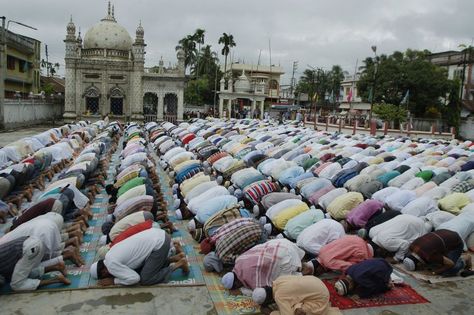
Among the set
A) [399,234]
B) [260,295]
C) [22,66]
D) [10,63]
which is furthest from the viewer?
[22,66]

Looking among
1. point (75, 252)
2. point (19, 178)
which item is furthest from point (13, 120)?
point (75, 252)

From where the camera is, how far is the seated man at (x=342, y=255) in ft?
21.2

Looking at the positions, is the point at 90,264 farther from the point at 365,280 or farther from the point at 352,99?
the point at 352,99

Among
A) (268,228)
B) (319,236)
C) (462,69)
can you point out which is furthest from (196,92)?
(319,236)

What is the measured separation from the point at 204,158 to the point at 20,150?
5.92m

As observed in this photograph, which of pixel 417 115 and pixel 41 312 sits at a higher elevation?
pixel 417 115

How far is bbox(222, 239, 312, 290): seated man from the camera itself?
19.3 feet

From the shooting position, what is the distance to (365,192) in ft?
33.3

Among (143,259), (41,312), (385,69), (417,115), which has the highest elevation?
(385,69)

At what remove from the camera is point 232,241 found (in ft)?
21.8

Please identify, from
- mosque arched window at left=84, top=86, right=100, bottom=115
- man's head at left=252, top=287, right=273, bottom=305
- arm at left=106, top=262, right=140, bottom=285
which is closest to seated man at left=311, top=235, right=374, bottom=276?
man's head at left=252, top=287, right=273, bottom=305

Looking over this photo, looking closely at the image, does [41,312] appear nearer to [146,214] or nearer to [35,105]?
[146,214]

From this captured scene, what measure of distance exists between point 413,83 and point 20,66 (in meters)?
35.2

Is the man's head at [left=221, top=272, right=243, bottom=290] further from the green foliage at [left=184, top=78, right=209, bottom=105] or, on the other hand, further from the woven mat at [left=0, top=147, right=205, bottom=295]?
the green foliage at [left=184, top=78, right=209, bottom=105]
